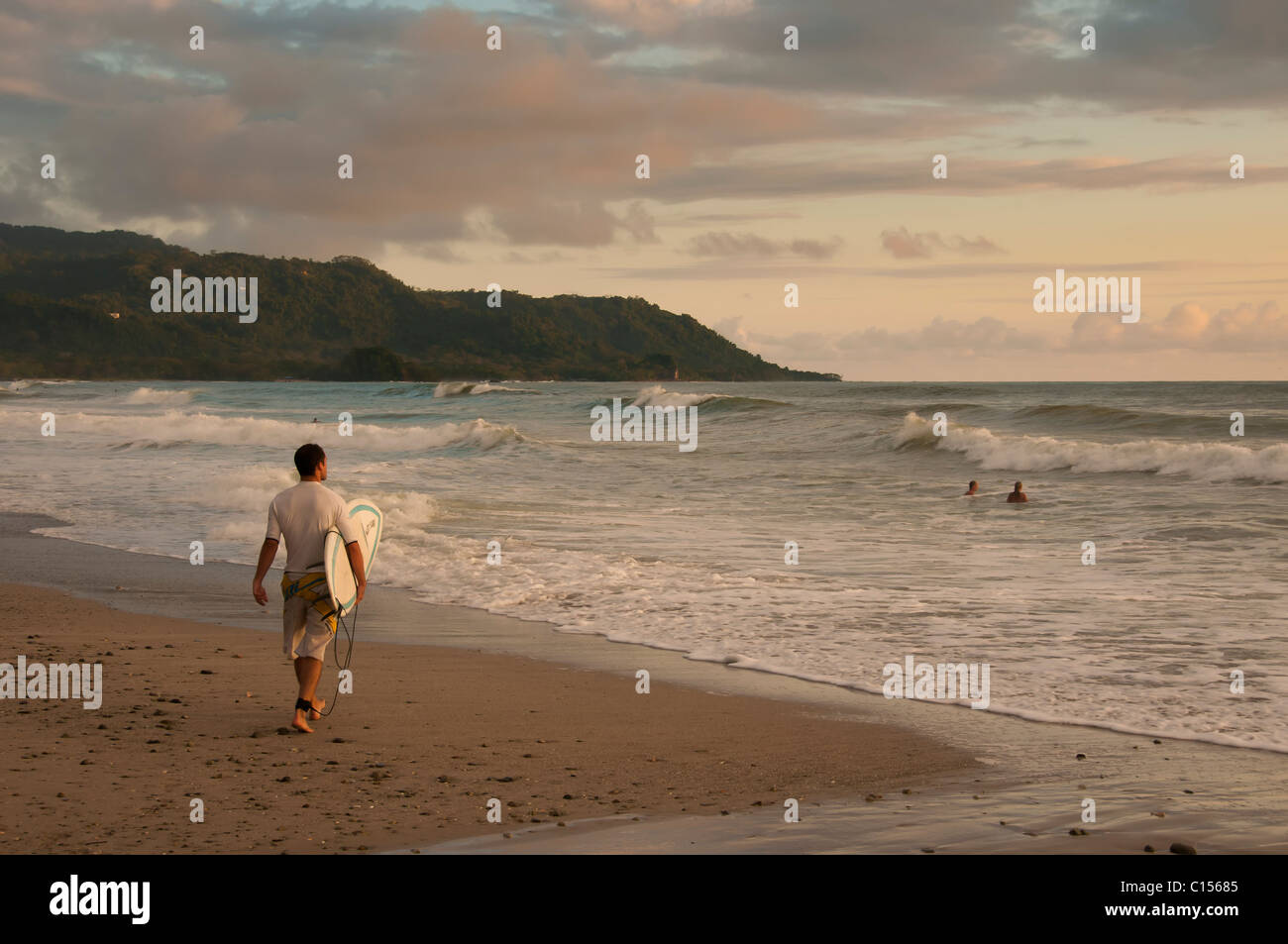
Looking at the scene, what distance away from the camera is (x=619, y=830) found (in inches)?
201

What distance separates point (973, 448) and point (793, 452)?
5008mm

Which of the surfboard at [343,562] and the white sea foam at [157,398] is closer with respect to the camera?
the surfboard at [343,562]

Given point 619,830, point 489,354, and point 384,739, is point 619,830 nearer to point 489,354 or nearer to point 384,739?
point 384,739

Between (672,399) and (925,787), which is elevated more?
(672,399)

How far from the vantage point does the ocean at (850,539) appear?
8719 mm

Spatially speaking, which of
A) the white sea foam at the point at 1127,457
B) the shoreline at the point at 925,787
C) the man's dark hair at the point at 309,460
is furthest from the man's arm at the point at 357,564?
the white sea foam at the point at 1127,457

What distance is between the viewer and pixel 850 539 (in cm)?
1570

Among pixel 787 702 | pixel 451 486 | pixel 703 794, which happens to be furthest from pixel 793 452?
pixel 703 794

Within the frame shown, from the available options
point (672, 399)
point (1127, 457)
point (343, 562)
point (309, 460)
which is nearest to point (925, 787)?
point (343, 562)

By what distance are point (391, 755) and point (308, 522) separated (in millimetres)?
1480

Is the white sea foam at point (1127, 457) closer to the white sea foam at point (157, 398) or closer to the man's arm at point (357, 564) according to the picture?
the man's arm at point (357, 564)

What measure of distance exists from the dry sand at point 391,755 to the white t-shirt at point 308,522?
99 centimetres

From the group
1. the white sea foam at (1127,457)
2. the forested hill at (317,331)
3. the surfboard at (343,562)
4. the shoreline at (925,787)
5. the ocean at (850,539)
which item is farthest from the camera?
the forested hill at (317,331)

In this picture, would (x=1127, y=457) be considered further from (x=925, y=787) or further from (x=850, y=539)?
(x=925, y=787)
